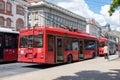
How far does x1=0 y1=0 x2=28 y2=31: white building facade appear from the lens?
170 feet

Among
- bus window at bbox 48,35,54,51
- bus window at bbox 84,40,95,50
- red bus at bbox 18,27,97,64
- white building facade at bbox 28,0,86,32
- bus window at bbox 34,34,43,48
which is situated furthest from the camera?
white building facade at bbox 28,0,86,32

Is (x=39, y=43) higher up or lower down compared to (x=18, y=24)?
lower down

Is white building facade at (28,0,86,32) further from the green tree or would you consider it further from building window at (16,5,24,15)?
the green tree

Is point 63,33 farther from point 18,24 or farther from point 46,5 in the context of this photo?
point 46,5

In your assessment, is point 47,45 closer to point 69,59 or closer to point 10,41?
point 69,59

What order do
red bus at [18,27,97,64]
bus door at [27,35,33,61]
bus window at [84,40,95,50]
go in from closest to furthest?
red bus at [18,27,97,64]
bus door at [27,35,33,61]
bus window at [84,40,95,50]

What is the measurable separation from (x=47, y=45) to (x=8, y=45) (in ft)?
18.1

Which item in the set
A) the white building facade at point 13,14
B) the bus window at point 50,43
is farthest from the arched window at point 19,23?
the bus window at point 50,43

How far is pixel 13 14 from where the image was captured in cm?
5416

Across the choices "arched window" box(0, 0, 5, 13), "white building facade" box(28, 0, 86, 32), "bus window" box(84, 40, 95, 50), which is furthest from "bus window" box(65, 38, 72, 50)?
"white building facade" box(28, 0, 86, 32)

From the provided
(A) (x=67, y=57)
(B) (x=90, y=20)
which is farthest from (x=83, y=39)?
(B) (x=90, y=20)

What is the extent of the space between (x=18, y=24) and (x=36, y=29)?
36.2 metres

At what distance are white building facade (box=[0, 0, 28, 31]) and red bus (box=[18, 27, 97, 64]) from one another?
29544 millimetres

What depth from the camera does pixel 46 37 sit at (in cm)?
1966
